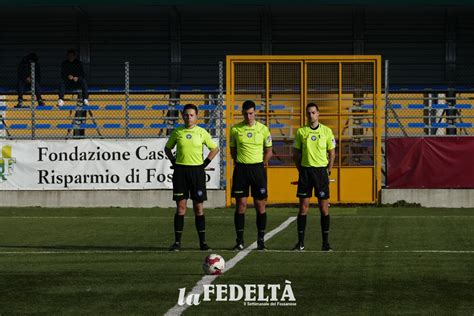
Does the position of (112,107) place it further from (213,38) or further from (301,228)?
(301,228)

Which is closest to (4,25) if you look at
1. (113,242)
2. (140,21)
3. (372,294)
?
(140,21)

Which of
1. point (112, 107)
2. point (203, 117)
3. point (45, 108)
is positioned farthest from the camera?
point (112, 107)

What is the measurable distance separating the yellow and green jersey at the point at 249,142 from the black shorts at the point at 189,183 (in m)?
0.62

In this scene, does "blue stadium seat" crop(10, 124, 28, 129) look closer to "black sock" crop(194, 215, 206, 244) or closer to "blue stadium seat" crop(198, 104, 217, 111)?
"blue stadium seat" crop(198, 104, 217, 111)

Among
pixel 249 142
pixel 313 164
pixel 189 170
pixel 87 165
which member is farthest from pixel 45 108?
pixel 313 164

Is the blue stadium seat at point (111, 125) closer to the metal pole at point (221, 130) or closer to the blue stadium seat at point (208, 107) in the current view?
the blue stadium seat at point (208, 107)

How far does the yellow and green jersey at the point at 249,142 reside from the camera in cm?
1675

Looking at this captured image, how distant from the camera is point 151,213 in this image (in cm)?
2641

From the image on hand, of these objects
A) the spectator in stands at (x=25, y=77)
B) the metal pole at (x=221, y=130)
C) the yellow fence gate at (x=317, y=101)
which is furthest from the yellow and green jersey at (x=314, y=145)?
the spectator in stands at (x=25, y=77)

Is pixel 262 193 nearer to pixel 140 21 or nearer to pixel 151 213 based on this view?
pixel 151 213

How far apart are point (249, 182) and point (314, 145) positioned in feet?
3.48

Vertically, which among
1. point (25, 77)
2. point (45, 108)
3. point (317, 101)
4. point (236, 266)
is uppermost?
point (25, 77)

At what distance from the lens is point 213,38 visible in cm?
3809

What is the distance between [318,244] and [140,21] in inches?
874
